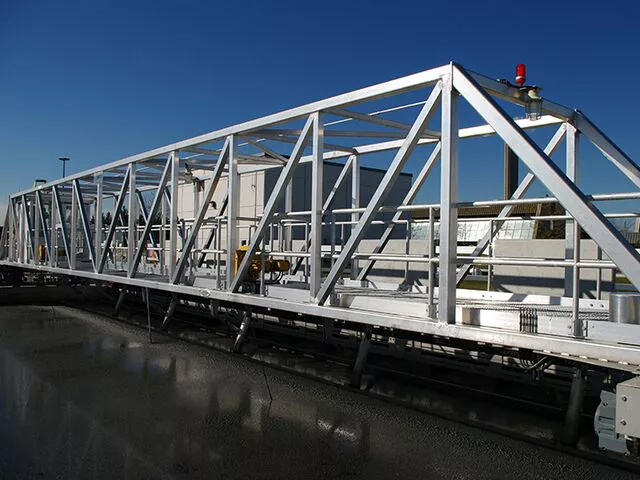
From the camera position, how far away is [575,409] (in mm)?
5359

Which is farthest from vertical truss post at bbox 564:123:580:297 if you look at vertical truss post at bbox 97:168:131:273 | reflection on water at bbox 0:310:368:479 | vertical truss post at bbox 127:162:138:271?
vertical truss post at bbox 97:168:131:273

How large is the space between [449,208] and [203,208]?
4.25m

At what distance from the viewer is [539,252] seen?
1019 cm

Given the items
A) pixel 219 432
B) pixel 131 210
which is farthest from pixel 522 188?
pixel 131 210

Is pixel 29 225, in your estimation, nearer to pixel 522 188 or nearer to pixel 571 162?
pixel 522 188

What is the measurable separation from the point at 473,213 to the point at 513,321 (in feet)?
95.8

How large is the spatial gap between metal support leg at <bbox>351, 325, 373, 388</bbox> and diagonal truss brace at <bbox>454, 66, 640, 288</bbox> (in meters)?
3.26

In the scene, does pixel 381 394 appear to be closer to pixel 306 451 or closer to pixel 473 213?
pixel 306 451

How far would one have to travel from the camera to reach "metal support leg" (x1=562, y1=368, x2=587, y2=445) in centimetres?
530

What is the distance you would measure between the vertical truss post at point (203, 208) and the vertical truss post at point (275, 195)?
3.73 ft

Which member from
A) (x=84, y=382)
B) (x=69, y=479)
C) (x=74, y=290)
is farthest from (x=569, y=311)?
(x=74, y=290)

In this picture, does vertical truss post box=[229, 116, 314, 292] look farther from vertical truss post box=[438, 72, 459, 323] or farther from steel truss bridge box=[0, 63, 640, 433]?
vertical truss post box=[438, 72, 459, 323]

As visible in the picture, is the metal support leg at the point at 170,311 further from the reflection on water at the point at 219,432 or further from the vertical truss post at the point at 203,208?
the reflection on water at the point at 219,432

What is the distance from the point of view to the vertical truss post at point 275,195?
6.39 meters
